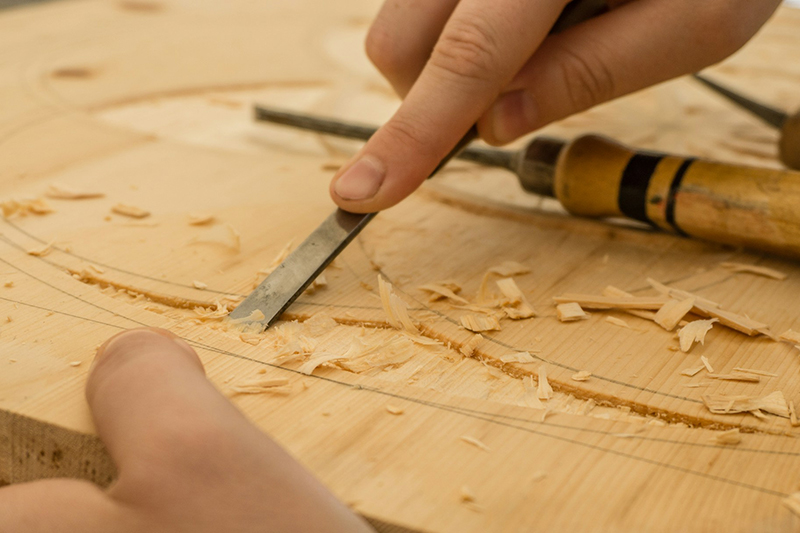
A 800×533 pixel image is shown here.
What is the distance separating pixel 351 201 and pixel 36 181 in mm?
952

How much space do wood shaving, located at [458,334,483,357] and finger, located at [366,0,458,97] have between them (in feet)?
2.75

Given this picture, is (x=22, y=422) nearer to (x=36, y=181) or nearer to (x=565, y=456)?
(x=565, y=456)

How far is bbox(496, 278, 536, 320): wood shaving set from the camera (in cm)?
133

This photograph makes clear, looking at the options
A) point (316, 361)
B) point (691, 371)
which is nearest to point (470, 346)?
point (316, 361)

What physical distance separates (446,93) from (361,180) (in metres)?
0.25

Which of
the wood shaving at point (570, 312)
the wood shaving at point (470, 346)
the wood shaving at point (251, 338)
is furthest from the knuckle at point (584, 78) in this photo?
the wood shaving at point (251, 338)

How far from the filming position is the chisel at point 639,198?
1.34 metres

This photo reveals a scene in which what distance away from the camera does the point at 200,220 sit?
162 centimetres

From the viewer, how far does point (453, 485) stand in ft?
3.03

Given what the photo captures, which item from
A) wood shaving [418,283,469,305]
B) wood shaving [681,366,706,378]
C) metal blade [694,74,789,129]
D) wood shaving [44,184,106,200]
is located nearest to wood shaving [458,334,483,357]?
wood shaving [418,283,469,305]

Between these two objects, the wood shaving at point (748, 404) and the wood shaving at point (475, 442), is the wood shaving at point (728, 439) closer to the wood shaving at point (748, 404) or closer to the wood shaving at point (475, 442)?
the wood shaving at point (748, 404)

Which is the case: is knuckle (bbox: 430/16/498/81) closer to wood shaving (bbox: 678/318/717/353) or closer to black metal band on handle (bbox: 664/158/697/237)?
black metal band on handle (bbox: 664/158/697/237)

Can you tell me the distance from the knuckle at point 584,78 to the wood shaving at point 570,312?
57cm

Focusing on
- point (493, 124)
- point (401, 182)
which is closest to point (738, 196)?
point (493, 124)
